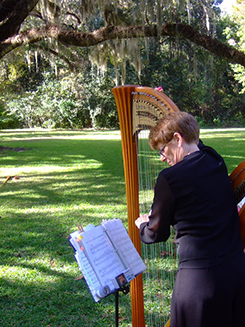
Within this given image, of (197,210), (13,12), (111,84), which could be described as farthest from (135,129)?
(111,84)

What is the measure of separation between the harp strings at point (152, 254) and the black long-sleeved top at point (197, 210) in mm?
600

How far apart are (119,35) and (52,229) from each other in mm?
4263

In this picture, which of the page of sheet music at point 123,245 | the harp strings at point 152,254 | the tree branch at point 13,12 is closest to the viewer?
the page of sheet music at point 123,245

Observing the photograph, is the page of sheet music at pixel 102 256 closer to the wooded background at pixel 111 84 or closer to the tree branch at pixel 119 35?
the tree branch at pixel 119 35

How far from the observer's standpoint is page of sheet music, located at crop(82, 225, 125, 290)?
1.58 meters

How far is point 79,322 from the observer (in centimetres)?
277

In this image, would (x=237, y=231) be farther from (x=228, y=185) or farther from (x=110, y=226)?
(x=110, y=226)

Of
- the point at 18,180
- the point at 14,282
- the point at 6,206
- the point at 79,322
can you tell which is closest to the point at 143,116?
the point at 79,322

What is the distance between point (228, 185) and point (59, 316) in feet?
6.56

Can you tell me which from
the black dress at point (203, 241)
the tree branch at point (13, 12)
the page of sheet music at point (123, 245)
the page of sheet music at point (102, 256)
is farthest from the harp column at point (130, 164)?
the tree branch at point (13, 12)

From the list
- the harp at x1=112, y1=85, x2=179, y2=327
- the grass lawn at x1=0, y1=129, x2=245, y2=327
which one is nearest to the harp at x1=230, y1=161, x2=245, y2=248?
the harp at x1=112, y1=85, x2=179, y2=327

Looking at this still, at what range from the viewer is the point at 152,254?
3742 millimetres

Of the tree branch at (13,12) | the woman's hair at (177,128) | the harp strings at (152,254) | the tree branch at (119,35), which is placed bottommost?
the harp strings at (152,254)

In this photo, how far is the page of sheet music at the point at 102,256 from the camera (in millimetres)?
1575
